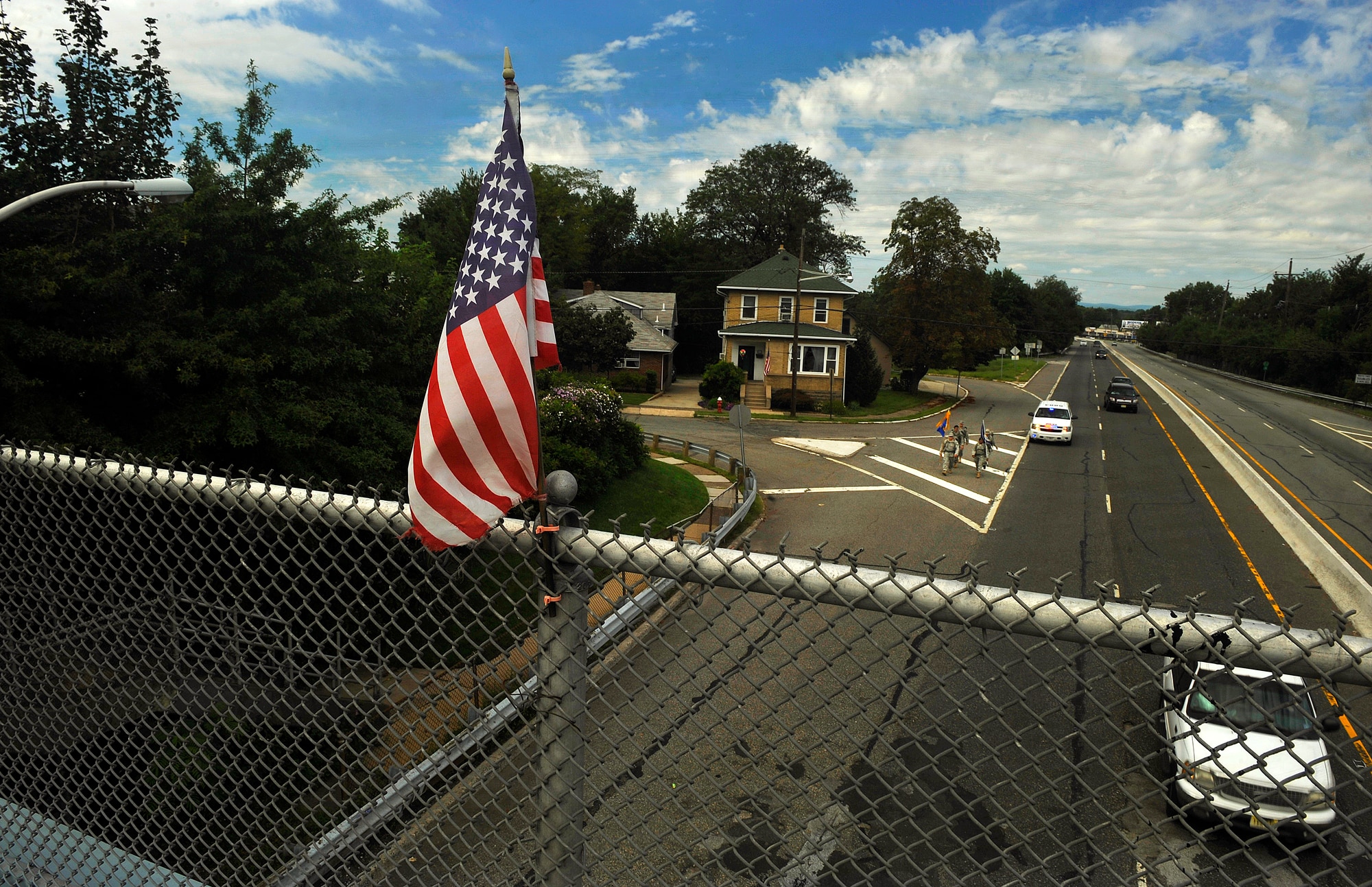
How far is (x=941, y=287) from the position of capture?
51312 mm

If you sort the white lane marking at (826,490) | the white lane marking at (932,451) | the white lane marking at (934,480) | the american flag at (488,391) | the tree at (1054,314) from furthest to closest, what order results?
the tree at (1054,314)
the white lane marking at (932,451)
the white lane marking at (826,490)
the white lane marking at (934,480)
the american flag at (488,391)

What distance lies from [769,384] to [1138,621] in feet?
161

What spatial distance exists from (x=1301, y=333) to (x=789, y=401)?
5027cm

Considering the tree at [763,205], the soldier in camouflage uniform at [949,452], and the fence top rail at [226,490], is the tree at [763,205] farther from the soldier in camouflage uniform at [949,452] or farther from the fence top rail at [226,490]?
the fence top rail at [226,490]

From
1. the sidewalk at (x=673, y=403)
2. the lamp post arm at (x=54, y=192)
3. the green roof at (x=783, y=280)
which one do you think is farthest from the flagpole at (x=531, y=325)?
the green roof at (x=783, y=280)

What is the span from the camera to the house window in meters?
50.2

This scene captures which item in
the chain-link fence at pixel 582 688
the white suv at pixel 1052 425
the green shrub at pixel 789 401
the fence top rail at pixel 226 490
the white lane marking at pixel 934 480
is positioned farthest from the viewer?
the green shrub at pixel 789 401

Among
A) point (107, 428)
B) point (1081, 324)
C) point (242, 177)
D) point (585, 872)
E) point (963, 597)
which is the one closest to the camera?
point (963, 597)

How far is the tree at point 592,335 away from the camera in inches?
1914

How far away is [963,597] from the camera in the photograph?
179cm

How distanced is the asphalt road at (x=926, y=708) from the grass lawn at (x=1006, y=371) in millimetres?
26783

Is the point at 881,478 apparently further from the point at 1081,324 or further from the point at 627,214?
the point at 1081,324

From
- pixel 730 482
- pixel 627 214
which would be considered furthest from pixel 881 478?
pixel 627 214

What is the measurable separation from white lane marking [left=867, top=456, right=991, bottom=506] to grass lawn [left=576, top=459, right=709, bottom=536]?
25.9 ft
